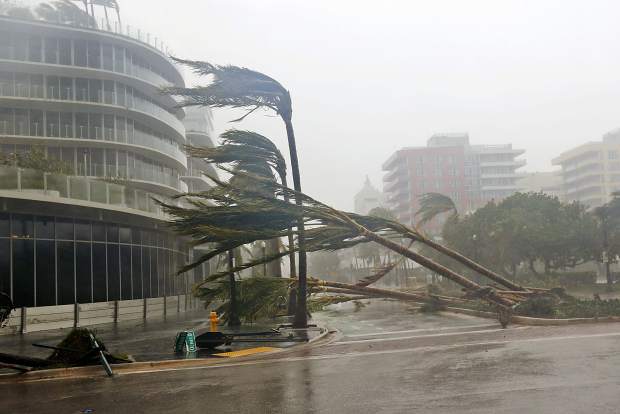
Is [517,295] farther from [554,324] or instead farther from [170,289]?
[170,289]

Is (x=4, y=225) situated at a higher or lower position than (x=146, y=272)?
higher

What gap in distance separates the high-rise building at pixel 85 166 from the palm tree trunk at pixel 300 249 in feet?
21.1

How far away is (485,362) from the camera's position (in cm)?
1099

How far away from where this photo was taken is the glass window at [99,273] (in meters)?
27.7

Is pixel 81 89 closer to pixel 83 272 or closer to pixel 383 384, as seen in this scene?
pixel 83 272

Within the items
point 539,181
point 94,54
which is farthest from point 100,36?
point 539,181

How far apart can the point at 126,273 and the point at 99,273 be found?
8.43 ft

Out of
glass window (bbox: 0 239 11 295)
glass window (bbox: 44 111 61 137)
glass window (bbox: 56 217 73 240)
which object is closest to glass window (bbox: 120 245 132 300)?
glass window (bbox: 56 217 73 240)

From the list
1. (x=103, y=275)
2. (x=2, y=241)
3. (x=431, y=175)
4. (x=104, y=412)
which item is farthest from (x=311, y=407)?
(x=431, y=175)

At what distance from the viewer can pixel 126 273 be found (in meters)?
30.6

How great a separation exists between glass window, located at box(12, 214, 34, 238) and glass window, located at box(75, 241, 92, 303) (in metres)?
2.75

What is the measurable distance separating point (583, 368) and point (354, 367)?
407cm

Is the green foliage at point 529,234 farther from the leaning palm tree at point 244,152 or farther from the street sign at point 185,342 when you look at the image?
the street sign at point 185,342

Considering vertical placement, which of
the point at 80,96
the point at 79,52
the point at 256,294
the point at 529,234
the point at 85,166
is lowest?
the point at 256,294
